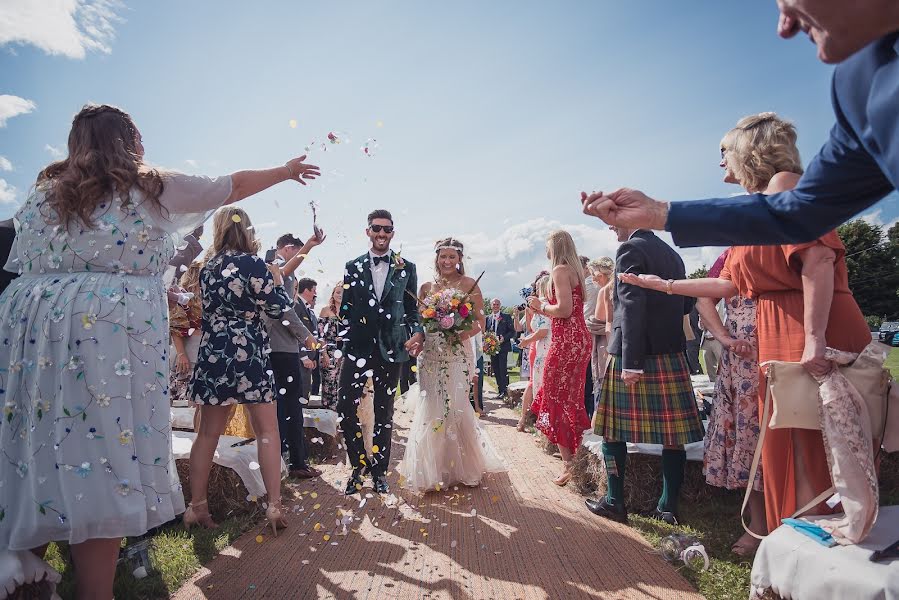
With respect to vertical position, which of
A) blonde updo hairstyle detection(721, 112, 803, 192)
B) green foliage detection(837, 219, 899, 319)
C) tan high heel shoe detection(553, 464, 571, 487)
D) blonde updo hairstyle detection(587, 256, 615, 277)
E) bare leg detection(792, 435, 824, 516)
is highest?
green foliage detection(837, 219, 899, 319)

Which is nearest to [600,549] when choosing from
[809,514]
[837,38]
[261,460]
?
[809,514]

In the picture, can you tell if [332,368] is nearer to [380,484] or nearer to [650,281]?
Answer: [380,484]

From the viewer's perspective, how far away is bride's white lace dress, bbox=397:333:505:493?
16.3ft

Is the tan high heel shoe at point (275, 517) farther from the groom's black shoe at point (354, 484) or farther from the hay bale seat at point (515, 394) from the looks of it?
the hay bale seat at point (515, 394)

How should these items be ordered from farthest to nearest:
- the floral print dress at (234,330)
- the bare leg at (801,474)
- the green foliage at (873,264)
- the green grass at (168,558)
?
the green foliage at (873,264), the floral print dress at (234,330), the green grass at (168,558), the bare leg at (801,474)

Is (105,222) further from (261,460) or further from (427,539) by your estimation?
(427,539)

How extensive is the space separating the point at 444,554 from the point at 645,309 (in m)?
2.22

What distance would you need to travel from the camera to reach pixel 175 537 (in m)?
3.59

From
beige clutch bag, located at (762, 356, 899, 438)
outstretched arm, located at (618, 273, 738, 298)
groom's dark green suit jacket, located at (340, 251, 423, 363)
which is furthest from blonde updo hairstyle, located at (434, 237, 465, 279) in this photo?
beige clutch bag, located at (762, 356, 899, 438)

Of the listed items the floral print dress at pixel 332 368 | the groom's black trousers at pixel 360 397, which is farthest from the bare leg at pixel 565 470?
the floral print dress at pixel 332 368

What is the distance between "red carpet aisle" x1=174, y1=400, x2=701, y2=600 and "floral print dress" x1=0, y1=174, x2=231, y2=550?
98 cm

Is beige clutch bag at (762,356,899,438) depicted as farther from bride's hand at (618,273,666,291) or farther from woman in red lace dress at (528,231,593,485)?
woman in red lace dress at (528,231,593,485)

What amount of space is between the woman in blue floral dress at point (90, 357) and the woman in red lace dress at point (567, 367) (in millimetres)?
3526

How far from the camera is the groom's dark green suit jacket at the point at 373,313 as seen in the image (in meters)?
4.88
